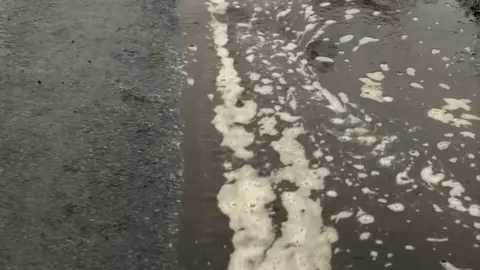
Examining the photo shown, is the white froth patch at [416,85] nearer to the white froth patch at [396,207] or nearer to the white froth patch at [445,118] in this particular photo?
the white froth patch at [445,118]

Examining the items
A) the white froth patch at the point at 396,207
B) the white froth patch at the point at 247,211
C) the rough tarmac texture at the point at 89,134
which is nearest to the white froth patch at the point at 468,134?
the white froth patch at the point at 396,207

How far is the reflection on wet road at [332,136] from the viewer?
3303 millimetres

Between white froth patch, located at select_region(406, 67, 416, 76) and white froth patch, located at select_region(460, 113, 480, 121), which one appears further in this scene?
white froth patch, located at select_region(406, 67, 416, 76)

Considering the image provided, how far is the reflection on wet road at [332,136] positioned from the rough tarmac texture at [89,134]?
189mm

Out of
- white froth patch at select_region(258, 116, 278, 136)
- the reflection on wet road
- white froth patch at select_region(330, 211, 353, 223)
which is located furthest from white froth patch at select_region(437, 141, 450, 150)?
white froth patch at select_region(258, 116, 278, 136)

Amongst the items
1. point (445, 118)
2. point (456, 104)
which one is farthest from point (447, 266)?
point (456, 104)

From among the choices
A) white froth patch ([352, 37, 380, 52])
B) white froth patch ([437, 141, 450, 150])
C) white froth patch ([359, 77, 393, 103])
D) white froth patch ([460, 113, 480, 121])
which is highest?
white froth patch ([352, 37, 380, 52])

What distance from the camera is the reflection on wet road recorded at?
3.30m

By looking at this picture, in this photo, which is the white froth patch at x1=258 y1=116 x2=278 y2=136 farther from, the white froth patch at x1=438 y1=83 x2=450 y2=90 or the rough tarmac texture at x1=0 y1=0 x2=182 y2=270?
the white froth patch at x1=438 y1=83 x2=450 y2=90

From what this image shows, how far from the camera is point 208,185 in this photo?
141 inches

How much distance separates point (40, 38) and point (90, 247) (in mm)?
2160

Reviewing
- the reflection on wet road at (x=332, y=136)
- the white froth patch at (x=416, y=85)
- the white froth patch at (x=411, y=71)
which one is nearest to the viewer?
the reflection on wet road at (x=332, y=136)

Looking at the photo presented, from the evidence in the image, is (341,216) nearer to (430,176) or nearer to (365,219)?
(365,219)

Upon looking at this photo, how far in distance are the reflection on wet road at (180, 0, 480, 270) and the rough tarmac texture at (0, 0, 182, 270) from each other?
189 millimetres
